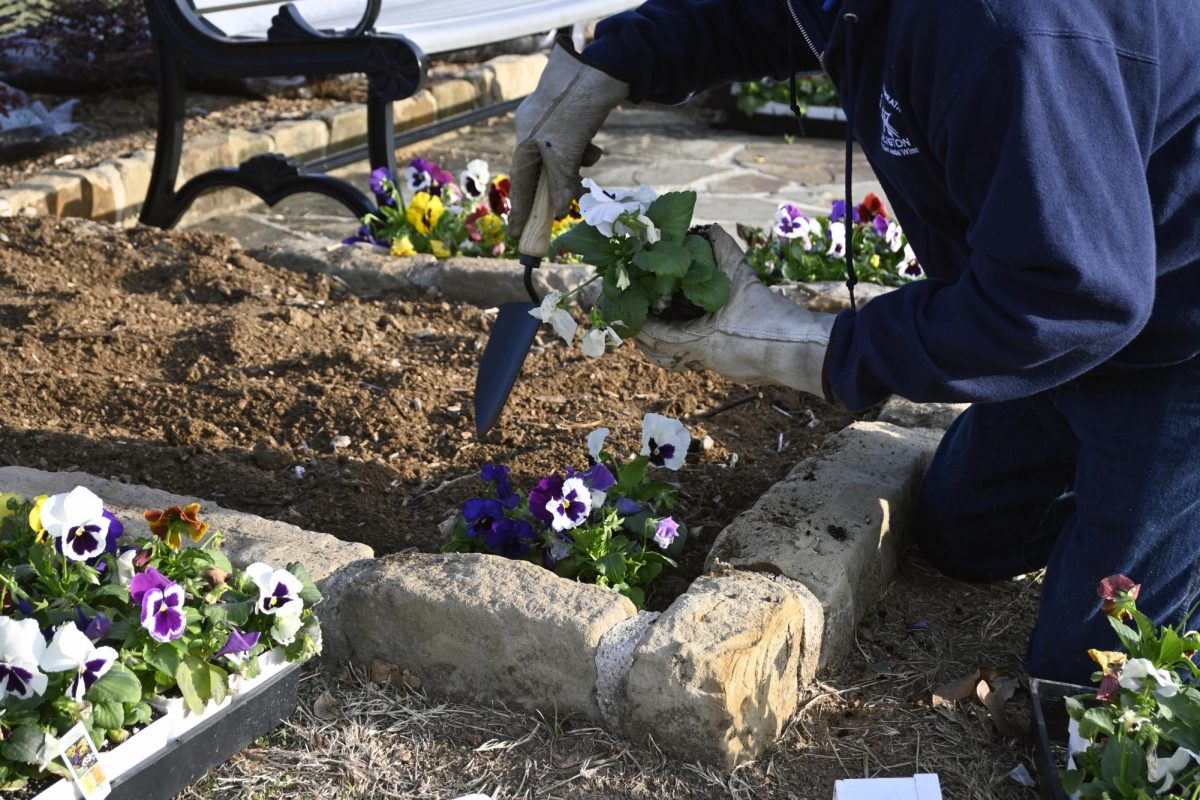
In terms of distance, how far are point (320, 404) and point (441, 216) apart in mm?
1190

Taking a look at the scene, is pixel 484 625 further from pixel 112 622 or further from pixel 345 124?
pixel 345 124

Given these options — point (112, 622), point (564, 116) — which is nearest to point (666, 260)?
point (564, 116)

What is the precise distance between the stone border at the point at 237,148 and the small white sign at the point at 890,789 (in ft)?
11.0

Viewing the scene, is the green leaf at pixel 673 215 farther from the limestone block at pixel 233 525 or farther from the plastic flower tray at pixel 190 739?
the plastic flower tray at pixel 190 739

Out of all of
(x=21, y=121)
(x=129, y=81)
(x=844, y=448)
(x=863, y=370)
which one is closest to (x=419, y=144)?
(x=129, y=81)

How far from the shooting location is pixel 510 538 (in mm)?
2188

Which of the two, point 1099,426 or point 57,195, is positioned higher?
point 1099,426

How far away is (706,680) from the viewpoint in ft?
5.96

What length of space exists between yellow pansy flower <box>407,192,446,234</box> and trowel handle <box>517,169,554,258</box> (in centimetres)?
140

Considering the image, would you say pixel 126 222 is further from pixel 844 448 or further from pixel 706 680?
pixel 706 680

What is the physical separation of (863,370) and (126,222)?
372 cm

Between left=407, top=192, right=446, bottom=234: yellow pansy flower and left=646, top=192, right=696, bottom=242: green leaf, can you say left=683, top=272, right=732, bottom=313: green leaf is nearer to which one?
left=646, top=192, right=696, bottom=242: green leaf

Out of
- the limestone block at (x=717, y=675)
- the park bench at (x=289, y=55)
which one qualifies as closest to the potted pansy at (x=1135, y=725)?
the limestone block at (x=717, y=675)

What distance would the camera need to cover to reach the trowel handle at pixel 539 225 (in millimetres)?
2455
